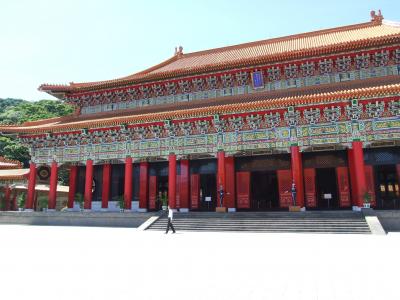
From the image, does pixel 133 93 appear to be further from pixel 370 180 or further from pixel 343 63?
pixel 370 180

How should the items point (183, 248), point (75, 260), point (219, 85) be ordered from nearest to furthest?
point (75, 260) < point (183, 248) < point (219, 85)

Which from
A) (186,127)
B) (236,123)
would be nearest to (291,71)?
(236,123)

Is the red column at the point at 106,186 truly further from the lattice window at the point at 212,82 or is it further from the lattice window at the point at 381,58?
the lattice window at the point at 381,58

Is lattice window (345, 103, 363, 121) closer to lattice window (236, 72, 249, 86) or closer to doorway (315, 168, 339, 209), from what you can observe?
doorway (315, 168, 339, 209)

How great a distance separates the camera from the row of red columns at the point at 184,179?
51.5 ft

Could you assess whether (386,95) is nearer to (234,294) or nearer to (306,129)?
(306,129)

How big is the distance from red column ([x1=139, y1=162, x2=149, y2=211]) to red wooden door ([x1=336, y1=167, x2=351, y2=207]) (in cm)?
1144

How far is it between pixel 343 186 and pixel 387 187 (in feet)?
7.00

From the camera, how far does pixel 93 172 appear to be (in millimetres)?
22531

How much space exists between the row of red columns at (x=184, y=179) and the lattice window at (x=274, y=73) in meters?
5.05

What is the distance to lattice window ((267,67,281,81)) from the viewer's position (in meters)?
19.2

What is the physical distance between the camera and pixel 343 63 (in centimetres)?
1808

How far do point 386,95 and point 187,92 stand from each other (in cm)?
1152

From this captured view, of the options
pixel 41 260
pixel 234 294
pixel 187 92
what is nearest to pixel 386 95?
pixel 187 92
